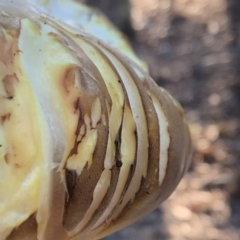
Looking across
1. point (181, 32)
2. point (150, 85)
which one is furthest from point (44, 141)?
point (181, 32)

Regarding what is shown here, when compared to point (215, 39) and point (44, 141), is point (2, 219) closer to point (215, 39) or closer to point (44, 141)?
point (44, 141)

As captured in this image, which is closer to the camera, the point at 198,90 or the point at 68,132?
the point at 68,132

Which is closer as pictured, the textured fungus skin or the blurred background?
the textured fungus skin

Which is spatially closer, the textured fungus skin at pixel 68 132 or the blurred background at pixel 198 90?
the textured fungus skin at pixel 68 132
